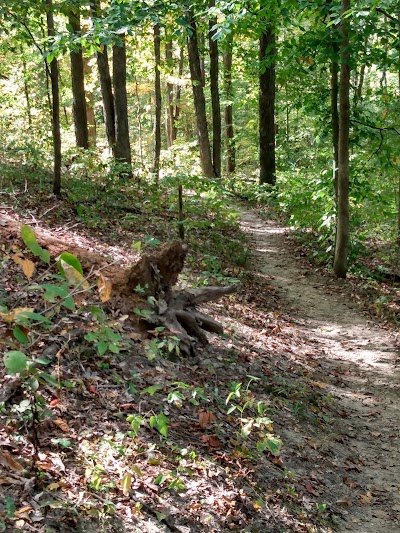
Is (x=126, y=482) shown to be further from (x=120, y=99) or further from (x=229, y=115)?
(x=229, y=115)

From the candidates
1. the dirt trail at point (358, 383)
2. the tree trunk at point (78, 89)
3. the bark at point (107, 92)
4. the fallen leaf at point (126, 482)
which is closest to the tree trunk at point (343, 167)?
the dirt trail at point (358, 383)

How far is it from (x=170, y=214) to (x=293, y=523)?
373 inches

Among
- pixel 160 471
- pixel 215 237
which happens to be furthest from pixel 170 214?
pixel 160 471

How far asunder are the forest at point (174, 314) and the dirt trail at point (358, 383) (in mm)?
53

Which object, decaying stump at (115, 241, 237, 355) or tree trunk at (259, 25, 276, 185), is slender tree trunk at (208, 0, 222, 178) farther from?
decaying stump at (115, 241, 237, 355)

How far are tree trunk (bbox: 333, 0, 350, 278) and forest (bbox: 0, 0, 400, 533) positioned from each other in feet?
0.13

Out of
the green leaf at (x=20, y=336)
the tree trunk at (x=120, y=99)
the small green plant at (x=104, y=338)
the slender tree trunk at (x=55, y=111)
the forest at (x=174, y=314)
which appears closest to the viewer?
the green leaf at (x=20, y=336)

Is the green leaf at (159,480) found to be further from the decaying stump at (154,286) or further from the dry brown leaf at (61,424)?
the decaying stump at (154,286)

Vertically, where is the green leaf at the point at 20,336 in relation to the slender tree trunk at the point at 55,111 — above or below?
below

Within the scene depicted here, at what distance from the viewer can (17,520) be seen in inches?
116

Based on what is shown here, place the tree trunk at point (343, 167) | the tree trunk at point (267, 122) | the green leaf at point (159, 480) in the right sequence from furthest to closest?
the tree trunk at point (267, 122) → the tree trunk at point (343, 167) → the green leaf at point (159, 480)

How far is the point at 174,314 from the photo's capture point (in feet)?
21.1

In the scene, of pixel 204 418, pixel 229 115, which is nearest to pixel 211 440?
pixel 204 418

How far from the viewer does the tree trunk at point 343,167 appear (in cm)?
1031
